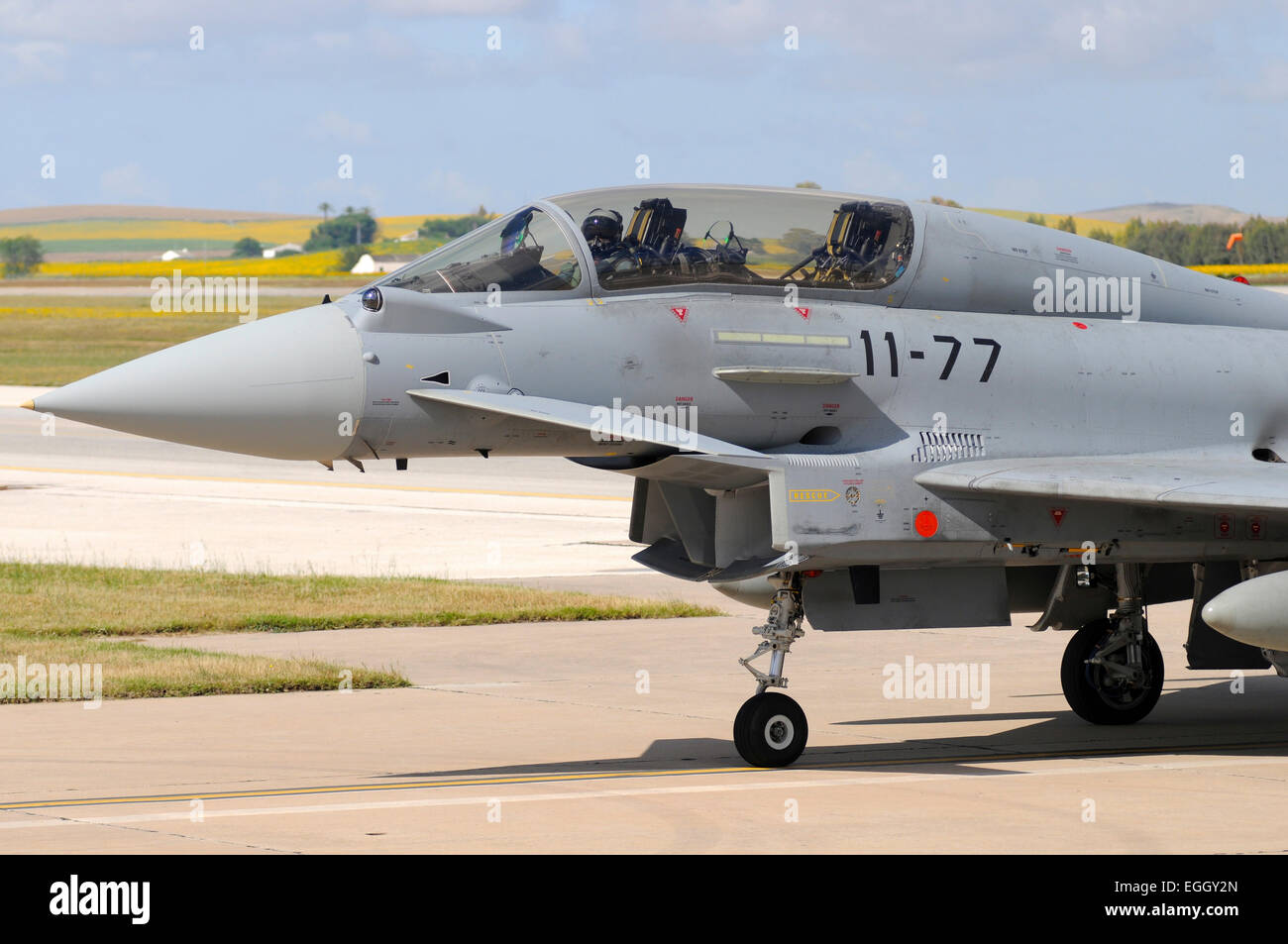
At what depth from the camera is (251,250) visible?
19412cm

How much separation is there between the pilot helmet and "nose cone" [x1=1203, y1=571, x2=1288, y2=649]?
13.6ft

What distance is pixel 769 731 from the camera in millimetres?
10633

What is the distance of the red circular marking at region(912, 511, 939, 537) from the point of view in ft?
34.7

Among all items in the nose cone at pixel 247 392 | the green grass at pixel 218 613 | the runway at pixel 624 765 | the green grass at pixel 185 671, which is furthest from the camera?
the green grass at pixel 218 613

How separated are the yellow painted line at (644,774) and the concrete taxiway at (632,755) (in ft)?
0.10

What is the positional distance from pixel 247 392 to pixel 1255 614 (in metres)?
5.83

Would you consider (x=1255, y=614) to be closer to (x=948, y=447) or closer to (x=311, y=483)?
(x=948, y=447)

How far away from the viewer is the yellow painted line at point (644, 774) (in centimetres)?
970

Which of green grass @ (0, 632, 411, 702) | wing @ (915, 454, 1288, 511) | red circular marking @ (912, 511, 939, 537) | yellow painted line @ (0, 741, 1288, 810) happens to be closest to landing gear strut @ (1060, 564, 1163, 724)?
yellow painted line @ (0, 741, 1288, 810)

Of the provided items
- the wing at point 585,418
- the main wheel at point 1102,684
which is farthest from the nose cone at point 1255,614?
the wing at point 585,418

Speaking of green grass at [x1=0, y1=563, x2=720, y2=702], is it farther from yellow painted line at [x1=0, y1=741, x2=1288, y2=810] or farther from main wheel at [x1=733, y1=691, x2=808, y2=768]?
main wheel at [x1=733, y1=691, x2=808, y2=768]

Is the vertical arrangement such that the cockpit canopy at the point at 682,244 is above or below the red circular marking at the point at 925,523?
above

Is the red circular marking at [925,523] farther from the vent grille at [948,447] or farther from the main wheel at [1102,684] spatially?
the main wheel at [1102,684]
